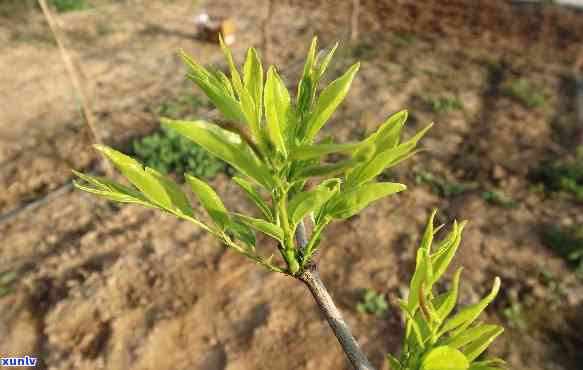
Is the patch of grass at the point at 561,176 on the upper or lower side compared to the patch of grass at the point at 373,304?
upper

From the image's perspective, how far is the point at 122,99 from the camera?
4633 mm

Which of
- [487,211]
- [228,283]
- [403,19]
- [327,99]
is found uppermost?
[327,99]

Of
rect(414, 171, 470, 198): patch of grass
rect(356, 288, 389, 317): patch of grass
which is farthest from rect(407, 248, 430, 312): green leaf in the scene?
rect(414, 171, 470, 198): patch of grass

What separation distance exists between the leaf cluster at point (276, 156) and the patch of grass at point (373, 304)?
6.71 feet

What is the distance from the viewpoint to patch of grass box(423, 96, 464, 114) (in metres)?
4.35

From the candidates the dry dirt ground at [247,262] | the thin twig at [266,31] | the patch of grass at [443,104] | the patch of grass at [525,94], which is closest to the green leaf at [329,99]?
the dry dirt ground at [247,262]

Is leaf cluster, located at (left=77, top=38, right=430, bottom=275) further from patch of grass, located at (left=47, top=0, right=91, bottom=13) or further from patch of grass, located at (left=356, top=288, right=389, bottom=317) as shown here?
patch of grass, located at (left=47, top=0, right=91, bottom=13)

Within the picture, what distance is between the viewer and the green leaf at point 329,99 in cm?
49

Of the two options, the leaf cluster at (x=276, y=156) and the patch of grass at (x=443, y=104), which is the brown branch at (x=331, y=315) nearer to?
the leaf cluster at (x=276, y=156)

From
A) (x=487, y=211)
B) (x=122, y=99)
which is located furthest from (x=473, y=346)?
(x=122, y=99)

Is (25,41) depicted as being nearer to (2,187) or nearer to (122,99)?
(122,99)

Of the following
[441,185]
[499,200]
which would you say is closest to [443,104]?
[441,185]

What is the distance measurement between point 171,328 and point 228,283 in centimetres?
45

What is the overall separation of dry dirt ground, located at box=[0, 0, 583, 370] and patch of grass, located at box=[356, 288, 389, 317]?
51 mm
